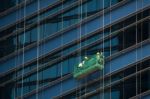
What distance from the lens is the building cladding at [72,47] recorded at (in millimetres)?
61344

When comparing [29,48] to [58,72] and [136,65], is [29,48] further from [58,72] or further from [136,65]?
[136,65]

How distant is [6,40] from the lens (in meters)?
63.9

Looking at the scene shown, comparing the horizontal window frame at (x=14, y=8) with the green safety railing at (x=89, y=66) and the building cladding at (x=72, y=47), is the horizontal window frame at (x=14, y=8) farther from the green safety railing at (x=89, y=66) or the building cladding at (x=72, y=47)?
the green safety railing at (x=89, y=66)

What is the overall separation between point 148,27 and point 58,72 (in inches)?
217

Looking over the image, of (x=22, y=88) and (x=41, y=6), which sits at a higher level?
(x=41, y=6)

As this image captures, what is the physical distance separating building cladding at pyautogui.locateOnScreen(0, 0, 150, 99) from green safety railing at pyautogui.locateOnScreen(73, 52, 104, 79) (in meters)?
0.25

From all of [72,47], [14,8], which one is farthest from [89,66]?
[14,8]

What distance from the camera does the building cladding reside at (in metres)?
61.3

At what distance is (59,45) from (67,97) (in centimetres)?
290

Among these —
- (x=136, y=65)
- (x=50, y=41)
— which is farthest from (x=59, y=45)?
(x=136, y=65)

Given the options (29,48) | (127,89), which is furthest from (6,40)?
(127,89)

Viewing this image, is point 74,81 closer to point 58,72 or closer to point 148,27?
point 58,72

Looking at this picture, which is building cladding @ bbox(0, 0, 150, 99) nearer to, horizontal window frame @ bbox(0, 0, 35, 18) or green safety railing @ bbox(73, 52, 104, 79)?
horizontal window frame @ bbox(0, 0, 35, 18)

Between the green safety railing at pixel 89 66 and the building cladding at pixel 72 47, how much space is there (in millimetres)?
251
